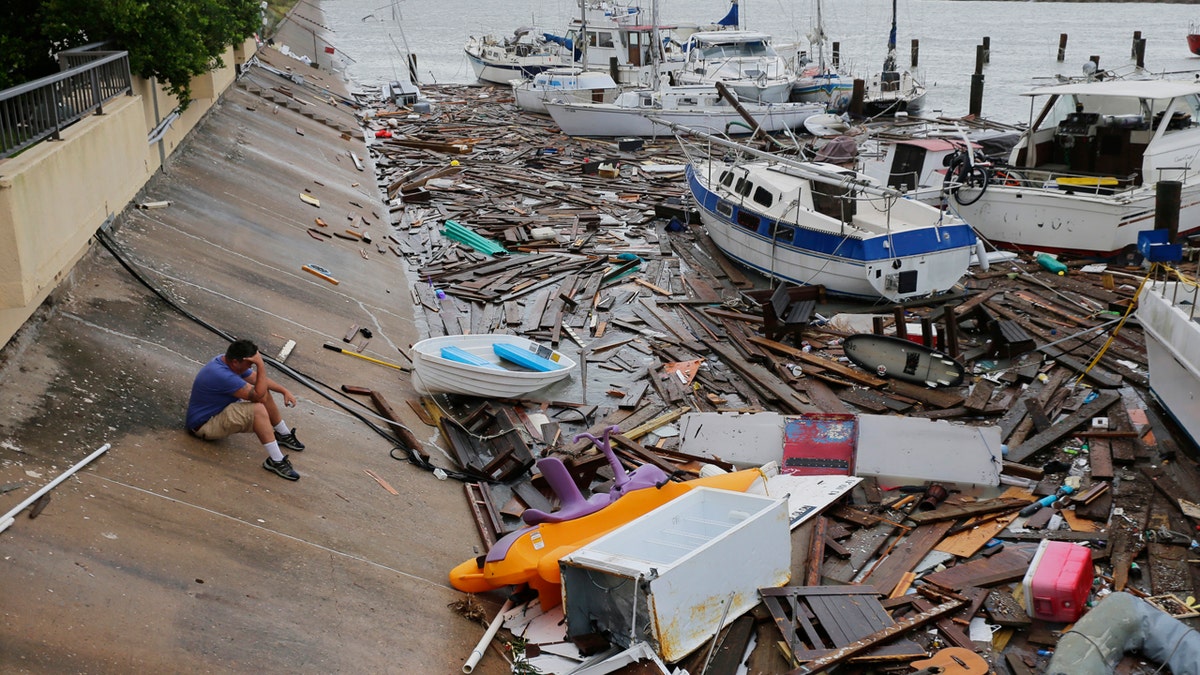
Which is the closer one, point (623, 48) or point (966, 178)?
point (966, 178)

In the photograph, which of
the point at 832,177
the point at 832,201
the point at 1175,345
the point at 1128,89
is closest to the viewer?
the point at 1175,345

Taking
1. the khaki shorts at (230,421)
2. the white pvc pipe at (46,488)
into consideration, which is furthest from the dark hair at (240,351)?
the white pvc pipe at (46,488)

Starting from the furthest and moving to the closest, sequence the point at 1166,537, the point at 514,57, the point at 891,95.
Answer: the point at 514,57 < the point at 891,95 < the point at 1166,537

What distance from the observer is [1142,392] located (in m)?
16.4

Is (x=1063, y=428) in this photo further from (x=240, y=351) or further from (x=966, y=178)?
(x=240, y=351)

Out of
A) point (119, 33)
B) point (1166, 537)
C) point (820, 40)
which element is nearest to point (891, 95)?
point (820, 40)

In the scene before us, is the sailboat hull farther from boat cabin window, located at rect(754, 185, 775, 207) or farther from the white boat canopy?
the white boat canopy

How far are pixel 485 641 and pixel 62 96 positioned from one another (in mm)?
8452

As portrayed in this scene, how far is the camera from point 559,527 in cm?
1067

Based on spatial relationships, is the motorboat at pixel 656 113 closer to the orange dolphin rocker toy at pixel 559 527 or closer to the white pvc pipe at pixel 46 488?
the orange dolphin rocker toy at pixel 559 527

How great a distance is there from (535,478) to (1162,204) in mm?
16364

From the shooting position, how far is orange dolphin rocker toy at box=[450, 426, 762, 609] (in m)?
10.1

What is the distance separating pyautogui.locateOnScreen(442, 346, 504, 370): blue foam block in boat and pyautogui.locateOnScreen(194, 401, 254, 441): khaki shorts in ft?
17.4

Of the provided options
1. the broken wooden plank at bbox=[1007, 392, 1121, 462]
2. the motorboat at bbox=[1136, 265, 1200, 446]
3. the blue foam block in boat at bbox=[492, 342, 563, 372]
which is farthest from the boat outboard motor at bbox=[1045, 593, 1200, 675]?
the blue foam block in boat at bbox=[492, 342, 563, 372]
